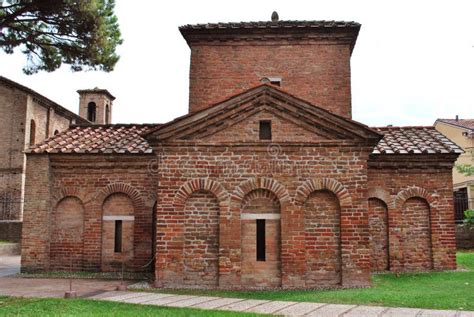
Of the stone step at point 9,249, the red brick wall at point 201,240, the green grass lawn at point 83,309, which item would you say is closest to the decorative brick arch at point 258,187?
the red brick wall at point 201,240

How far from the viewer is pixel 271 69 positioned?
1570 centimetres

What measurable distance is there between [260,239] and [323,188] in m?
2.03

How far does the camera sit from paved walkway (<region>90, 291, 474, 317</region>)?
8188mm

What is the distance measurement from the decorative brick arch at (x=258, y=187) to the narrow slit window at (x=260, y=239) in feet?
2.47

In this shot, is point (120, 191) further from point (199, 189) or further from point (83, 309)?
point (83, 309)

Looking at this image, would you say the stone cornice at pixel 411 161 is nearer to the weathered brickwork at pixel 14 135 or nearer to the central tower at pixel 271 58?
the central tower at pixel 271 58

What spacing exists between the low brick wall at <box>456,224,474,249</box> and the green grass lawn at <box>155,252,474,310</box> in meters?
8.80

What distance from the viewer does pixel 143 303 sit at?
909 cm

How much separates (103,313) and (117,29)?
1038 centimetres

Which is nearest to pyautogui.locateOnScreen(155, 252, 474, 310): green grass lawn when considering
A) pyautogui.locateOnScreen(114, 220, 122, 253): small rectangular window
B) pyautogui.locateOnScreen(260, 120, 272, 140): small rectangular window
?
pyautogui.locateOnScreen(260, 120, 272, 140): small rectangular window

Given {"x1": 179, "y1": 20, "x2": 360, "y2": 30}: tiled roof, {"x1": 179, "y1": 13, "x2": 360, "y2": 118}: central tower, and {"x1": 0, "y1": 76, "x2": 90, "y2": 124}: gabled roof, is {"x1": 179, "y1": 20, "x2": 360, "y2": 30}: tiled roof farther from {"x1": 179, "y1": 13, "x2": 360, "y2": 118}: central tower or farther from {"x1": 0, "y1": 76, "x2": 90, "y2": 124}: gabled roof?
{"x1": 0, "y1": 76, "x2": 90, "y2": 124}: gabled roof

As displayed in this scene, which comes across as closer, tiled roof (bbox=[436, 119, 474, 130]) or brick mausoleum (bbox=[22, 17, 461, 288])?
brick mausoleum (bbox=[22, 17, 461, 288])

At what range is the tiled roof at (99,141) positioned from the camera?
47.5ft

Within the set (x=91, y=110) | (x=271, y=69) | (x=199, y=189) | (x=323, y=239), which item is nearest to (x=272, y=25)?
(x=271, y=69)
